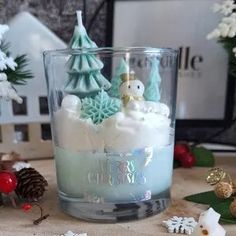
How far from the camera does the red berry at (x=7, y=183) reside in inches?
16.4

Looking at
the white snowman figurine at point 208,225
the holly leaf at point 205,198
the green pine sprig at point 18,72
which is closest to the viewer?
the white snowman figurine at point 208,225

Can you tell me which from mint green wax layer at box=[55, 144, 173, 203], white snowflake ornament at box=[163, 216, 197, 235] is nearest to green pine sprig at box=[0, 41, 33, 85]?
mint green wax layer at box=[55, 144, 173, 203]

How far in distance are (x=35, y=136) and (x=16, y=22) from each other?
178mm

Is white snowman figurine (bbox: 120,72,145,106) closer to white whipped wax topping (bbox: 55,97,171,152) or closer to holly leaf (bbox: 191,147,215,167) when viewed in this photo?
white whipped wax topping (bbox: 55,97,171,152)

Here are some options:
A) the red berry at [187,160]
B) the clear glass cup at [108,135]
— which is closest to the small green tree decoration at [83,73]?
the clear glass cup at [108,135]

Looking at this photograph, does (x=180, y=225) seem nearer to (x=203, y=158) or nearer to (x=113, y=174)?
(x=113, y=174)

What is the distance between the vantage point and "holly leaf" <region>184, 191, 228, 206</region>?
16.8 inches

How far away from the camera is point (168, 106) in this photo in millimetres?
438

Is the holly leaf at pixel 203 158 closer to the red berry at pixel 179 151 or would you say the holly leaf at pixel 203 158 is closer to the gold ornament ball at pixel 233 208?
the red berry at pixel 179 151

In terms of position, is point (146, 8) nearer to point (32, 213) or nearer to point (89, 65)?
point (89, 65)

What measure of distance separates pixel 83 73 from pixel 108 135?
0.08 meters

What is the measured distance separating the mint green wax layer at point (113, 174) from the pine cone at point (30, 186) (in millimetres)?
42

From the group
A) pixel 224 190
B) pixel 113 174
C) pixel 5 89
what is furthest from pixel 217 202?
pixel 5 89

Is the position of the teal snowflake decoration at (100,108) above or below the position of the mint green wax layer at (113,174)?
above
